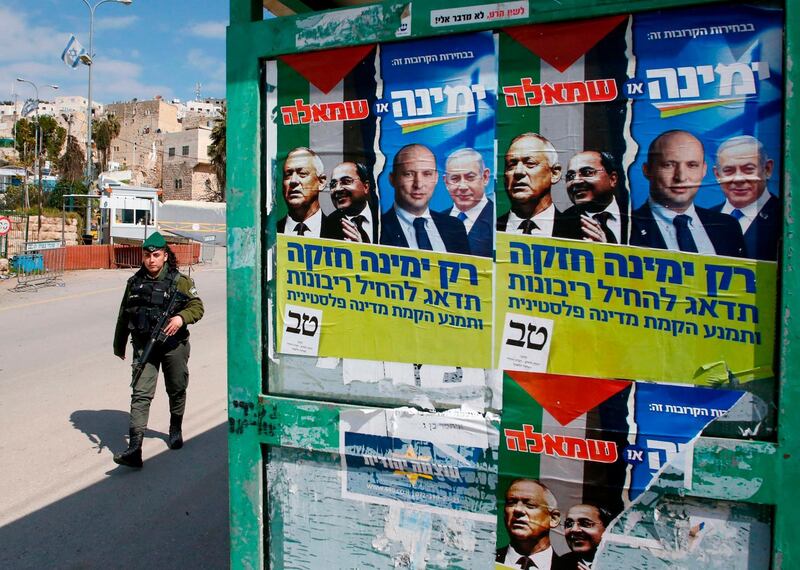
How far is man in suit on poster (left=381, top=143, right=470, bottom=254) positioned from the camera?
7.09 feet

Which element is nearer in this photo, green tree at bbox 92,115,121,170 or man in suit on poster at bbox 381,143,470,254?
man in suit on poster at bbox 381,143,470,254

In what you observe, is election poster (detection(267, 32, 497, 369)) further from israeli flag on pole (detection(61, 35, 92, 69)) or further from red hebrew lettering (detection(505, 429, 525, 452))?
israeli flag on pole (detection(61, 35, 92, 69))

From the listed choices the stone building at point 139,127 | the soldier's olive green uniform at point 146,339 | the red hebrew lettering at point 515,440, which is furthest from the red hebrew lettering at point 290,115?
the stone building at point 139,127

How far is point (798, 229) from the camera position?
1.80m

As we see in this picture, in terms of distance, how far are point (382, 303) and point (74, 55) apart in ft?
107

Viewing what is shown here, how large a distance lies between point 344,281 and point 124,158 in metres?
96.7

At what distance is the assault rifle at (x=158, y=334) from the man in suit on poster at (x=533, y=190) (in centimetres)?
448

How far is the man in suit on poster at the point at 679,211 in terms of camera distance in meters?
1.91

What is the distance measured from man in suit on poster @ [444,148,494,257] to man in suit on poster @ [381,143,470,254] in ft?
0.10

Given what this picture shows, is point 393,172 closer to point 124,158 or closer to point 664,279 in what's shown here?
point 664,279

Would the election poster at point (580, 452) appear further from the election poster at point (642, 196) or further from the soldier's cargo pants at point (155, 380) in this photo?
the soldier's cargo pants at point (155, 380)

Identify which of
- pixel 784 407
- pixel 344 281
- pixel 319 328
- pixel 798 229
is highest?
pixel 798 229

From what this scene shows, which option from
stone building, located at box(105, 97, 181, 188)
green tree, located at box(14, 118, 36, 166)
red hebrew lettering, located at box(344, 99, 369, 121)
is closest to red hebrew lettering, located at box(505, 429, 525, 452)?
red hebrew lettering, located at box(344, 99, 369, 121)

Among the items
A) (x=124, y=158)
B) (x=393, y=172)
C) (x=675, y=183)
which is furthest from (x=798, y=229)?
(x=124, y=158)
